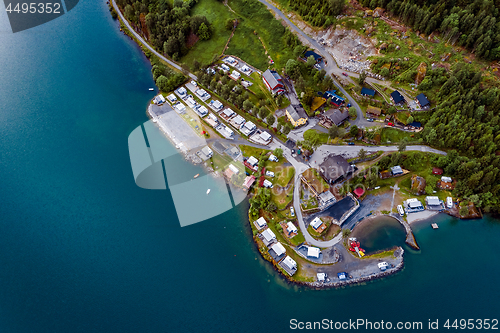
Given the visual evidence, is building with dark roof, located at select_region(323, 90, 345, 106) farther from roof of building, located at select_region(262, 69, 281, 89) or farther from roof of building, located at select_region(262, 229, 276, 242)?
roof of building, located at select_region(262, 229, 276, 242)

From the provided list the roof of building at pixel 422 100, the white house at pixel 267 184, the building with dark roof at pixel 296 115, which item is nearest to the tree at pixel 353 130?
the building with dark roof at pixel 296 115

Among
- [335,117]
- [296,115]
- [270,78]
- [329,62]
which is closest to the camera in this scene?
[335,117]

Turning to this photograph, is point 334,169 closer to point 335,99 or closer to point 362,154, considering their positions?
point 362,154

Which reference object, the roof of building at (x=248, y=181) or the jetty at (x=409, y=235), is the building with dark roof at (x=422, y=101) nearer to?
the jetty at (x=409, y=235)

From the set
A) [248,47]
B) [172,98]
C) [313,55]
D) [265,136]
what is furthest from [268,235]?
[248,47]

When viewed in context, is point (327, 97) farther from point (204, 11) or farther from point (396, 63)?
point (204, 11)

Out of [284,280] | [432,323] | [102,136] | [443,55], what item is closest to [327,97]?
[443,55]

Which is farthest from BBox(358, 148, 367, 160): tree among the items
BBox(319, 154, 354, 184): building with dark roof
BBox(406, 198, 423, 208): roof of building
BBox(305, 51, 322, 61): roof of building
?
BBox(305, 51, 322, 61): roof of building
